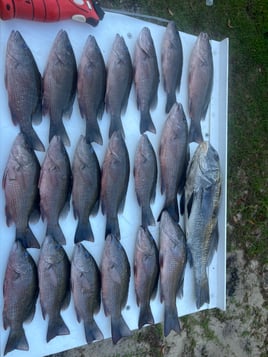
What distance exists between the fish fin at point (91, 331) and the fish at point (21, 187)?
1.44 feet

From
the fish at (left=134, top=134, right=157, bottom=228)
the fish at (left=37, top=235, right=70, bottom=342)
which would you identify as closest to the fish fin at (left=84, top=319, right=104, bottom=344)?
the fish at (left=37, top=235, right=70, bottom=342)

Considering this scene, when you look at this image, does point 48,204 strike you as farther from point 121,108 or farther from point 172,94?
point 172,94

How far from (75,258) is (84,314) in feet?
0.83

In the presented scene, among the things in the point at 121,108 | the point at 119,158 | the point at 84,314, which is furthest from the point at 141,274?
the point at 121,108

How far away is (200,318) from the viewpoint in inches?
105

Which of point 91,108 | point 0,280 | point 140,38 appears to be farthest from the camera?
point 140,38

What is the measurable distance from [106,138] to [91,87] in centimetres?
25

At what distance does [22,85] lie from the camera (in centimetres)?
183

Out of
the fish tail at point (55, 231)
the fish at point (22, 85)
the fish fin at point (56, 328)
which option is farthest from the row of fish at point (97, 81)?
the fish fin at point (56, 328)

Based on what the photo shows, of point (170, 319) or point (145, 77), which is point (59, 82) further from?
point (170, 319)

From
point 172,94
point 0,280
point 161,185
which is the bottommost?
point 0,280

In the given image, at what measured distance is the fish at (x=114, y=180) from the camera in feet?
6.49

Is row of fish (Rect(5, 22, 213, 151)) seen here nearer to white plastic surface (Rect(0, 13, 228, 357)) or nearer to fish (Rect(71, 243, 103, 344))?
white plastic surface (Rect(0, 13, 228, 357))

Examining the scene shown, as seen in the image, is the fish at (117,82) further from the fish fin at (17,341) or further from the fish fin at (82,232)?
the fish fin at (17,341)
